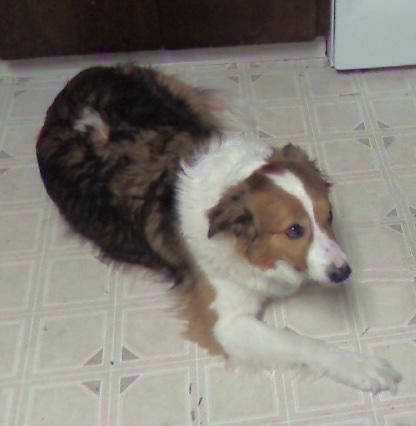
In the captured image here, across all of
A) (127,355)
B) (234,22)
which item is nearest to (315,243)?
(127,355)

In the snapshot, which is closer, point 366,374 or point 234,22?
point 366,374

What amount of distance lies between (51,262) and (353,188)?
3.32ft

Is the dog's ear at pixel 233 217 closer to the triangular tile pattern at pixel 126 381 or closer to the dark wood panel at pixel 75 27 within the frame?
the triangular tile pattern at pixel 126 381

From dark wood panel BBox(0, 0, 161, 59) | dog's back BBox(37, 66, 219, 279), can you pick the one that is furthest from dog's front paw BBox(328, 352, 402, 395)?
dark wood panel BBox(0, 0, 161, 59)

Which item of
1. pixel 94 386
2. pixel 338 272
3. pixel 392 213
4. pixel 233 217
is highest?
pixel 233 217

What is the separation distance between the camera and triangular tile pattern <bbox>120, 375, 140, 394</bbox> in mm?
1559

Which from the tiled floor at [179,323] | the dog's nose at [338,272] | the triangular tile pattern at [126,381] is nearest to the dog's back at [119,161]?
the tiled floor at [179,323]

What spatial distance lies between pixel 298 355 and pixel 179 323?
359mm

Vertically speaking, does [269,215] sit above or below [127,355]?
above

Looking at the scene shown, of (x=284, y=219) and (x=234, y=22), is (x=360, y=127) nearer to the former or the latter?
(x=234, y=22)

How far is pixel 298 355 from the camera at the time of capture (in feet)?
4.93

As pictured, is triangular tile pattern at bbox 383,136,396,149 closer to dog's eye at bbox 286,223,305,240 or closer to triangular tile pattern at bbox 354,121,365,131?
triangular tile pattern at bbox 354,121,365,131

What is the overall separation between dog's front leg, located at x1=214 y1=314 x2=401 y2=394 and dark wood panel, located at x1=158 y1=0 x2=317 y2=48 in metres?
1.23

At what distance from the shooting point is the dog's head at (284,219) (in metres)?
1.32
